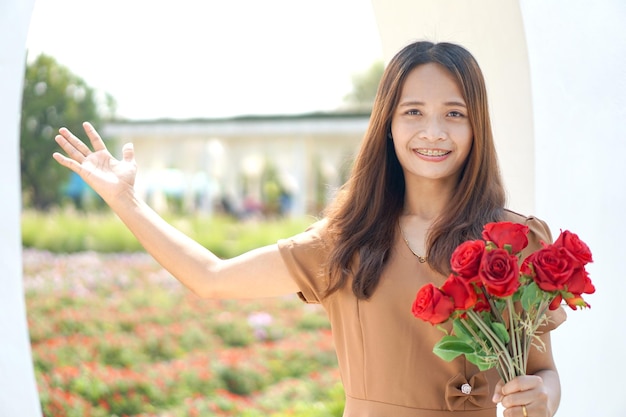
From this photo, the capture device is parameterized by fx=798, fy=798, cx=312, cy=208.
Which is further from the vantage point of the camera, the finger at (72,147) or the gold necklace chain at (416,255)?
the finger at (72,147)

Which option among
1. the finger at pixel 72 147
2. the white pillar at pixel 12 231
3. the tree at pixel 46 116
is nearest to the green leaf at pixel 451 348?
the finger at pixel 72 147

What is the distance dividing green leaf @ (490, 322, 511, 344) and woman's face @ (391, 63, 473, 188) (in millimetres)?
533

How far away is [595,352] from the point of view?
111 inches

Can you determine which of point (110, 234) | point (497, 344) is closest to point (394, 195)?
point (497, 344)

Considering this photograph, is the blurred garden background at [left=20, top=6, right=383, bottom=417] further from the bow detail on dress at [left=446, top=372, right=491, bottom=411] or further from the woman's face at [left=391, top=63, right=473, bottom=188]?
the bow detail on dress at [left=446, top=372, right=491, bottom=411]

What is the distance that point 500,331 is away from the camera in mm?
1644

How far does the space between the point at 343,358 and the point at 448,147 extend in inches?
25.2

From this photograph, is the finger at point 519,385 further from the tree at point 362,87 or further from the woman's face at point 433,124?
the tree at point 362,87

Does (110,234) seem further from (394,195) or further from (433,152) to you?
(433,152)

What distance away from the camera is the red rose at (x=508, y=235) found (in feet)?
5.39

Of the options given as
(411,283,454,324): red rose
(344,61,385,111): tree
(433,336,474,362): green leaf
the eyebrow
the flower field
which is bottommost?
the flower field

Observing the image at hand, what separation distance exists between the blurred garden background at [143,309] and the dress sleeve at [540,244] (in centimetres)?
121

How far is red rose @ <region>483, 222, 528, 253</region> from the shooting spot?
1643 mm

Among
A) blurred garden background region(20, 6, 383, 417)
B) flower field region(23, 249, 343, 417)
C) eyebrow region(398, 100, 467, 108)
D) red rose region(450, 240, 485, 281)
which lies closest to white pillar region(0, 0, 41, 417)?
blurred garden background region(20, 6, 383, 417)
